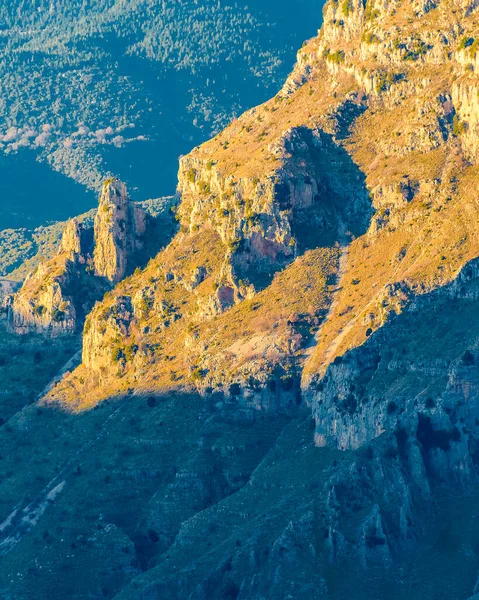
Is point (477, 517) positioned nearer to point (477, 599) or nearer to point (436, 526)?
point (436, 526)

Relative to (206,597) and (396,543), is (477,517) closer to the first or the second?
(396,543)

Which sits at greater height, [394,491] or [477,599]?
[394,491]

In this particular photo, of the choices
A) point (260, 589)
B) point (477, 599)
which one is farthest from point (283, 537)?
point (477, 599)

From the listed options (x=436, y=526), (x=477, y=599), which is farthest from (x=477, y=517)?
(x=477, y=599)

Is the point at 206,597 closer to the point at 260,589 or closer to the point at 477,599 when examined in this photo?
the point at 260,589

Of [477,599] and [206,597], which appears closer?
[477,599]

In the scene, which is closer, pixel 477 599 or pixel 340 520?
pixel 477 599

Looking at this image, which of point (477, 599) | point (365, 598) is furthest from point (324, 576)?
point (477, 599)
